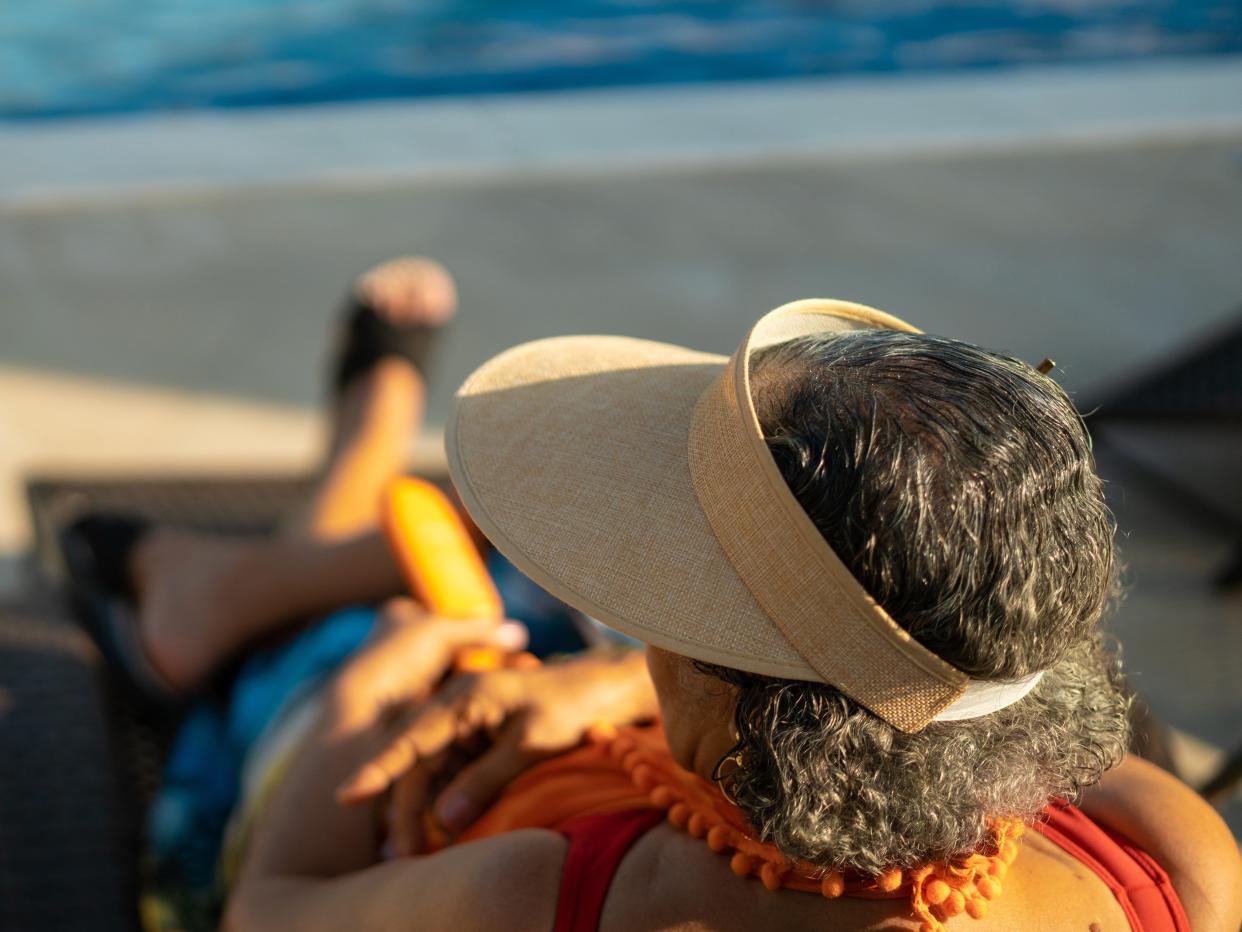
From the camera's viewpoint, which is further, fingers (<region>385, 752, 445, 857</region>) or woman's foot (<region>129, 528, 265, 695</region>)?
woman's foot (<region>129, 528, 265, 695</region>)

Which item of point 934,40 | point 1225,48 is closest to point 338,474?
point 934,40

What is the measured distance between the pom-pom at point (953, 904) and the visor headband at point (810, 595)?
18 cm

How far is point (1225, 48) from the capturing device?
8.27 m

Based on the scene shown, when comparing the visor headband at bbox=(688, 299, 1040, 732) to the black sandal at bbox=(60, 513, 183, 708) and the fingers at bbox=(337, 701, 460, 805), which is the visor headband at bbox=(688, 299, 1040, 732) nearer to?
the fingers at bbox=(337, 701, 460, 805)

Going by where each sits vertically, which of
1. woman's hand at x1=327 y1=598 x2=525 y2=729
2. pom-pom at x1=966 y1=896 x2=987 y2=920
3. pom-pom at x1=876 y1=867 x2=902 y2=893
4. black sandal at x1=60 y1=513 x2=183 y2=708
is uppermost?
pom-pom at x1=876 y1=867 x2=902 y2=893

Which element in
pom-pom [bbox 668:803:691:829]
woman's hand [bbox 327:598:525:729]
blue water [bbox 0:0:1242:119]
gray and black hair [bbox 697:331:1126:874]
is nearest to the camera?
gray and black hair [bbox 697:331:1126:874]

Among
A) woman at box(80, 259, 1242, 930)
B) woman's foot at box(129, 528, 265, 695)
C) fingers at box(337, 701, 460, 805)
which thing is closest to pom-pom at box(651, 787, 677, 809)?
woman at box(80, 259, 1242, 930)

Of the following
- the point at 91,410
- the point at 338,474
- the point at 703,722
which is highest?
the point at 703,722

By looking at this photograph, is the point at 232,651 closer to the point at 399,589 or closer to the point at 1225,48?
the point at 399,589

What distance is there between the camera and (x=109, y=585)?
8.07 feet

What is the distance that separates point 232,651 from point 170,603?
136mm

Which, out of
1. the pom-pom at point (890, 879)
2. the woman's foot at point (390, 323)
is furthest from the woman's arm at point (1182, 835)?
the woman's foot at point (390, 323)

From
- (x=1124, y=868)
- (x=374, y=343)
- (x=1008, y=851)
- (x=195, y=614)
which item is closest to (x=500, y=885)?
(x=1008, y=851)

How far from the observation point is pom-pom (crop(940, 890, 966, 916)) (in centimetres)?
110
